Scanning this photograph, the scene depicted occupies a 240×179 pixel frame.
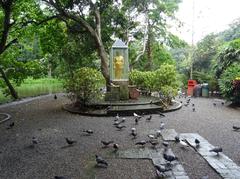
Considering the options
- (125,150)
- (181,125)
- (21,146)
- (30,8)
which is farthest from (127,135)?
(30,8)

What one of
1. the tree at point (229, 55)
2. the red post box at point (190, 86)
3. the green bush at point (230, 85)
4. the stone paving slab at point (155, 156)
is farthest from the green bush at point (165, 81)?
the stone paving slab at point (155, 156)

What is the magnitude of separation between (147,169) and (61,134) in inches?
147

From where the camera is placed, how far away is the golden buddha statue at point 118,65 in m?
14.9

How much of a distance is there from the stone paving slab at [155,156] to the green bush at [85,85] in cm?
587

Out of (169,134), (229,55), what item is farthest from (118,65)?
(229,55)

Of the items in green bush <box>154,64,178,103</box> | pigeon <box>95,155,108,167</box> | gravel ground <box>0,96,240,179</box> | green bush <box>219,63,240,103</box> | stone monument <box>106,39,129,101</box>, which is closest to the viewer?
gravel ground <box>0,96,240,179</box>

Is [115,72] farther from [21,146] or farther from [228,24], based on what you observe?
[228,24]

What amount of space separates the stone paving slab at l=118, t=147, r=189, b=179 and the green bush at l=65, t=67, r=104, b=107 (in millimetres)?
5867

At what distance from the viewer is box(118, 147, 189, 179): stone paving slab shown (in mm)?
5026

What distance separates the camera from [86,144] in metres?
7.22

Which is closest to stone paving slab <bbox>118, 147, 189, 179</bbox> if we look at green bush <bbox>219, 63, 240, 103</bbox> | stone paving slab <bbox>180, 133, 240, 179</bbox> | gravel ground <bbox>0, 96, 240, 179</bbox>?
gravel ground <bbox>0, 96, 240, 179</bbox>

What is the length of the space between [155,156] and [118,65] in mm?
9240

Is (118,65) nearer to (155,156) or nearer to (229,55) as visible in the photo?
(229,55)

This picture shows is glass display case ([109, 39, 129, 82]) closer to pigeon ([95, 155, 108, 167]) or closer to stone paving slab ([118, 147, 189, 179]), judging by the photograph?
stone paving slab ([118, 147, 189, 179])
